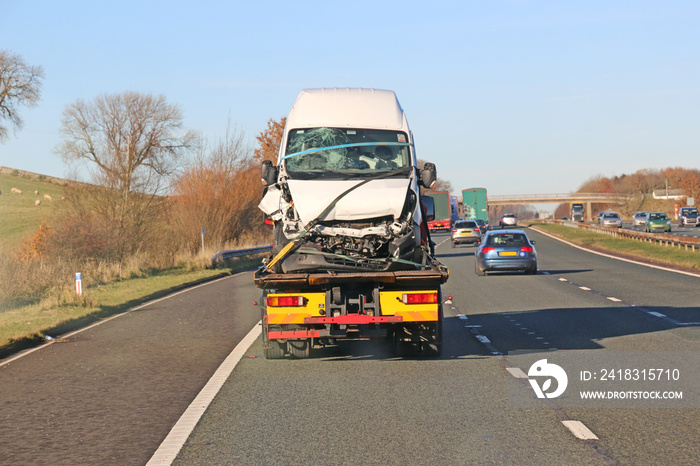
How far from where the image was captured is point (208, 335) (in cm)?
1395

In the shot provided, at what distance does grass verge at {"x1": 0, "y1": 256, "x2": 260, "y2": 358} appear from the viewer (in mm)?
14193

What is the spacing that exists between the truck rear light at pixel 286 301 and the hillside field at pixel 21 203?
4663 cm

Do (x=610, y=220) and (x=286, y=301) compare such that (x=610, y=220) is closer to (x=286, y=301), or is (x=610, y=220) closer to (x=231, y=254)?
(x=231, y=254)

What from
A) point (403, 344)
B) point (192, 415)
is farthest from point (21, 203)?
point (192, 415)

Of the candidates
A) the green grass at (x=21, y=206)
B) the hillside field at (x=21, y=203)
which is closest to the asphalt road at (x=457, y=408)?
the green grass at (x=21, y=206)

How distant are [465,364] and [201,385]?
10.3ft

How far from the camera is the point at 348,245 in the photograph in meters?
10.5

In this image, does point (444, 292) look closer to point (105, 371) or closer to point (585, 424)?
point (105, 371)

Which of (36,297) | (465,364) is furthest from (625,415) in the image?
(36,297)

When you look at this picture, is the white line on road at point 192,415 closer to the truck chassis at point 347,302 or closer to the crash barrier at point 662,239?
the truck chassis at point 347,302

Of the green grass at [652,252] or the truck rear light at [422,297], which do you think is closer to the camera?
the truck rear light at [422,297]

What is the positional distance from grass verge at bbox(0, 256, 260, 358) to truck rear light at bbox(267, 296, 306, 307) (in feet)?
15.4

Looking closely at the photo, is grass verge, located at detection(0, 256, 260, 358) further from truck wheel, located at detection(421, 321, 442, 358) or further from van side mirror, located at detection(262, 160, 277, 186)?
truck wheel, located at detection(421, 321, 442, 358)

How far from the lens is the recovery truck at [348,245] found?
10109 mm
